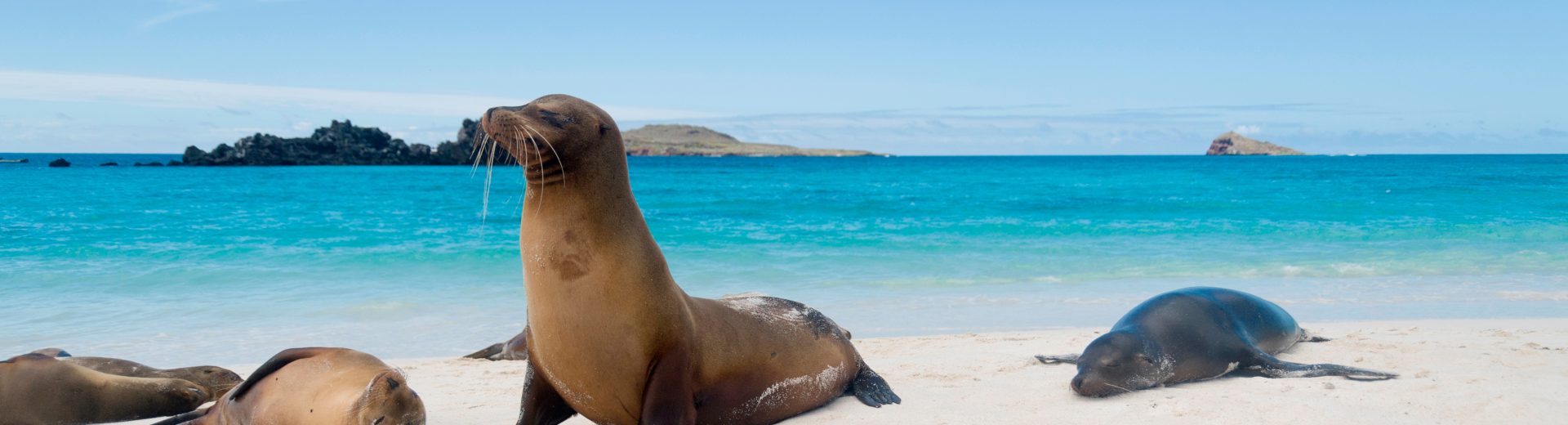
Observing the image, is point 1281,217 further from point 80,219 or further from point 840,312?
point 80,219

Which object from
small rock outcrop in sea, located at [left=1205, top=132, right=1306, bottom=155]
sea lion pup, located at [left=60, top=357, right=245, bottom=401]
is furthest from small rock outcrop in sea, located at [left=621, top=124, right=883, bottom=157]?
sea lion pup, located at [left=60, top=357, right=245, bottom=401]

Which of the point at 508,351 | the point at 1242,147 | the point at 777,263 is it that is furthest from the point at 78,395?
the point at 1242,147

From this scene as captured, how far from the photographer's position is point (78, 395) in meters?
4.24

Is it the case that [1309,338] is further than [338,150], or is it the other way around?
[338,150]

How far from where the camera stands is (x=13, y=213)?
2083 centimetres

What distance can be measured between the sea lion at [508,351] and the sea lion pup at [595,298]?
2.64 meters

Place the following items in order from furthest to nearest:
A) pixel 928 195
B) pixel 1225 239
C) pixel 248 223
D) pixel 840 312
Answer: pixel 928 195 → pixel 248 223 → pixel 1225 239 → pixel 840 312

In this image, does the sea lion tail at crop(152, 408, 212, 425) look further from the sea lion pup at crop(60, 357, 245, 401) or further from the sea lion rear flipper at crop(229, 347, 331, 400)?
the sea lion pup at crop(60, 357, 245, 401)

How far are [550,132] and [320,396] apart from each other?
111 centimetres

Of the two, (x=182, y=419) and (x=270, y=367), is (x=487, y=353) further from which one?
(x=270, y=367)

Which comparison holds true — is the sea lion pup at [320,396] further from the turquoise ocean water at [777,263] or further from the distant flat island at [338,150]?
the distant flat island at [338,150]

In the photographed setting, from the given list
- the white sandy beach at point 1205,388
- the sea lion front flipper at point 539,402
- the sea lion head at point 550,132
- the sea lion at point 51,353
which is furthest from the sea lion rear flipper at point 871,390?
the sea lion at point 51,353

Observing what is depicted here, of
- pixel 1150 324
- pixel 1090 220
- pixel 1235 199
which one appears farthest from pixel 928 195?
pixel 1150 324

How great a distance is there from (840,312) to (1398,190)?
3123 cm
